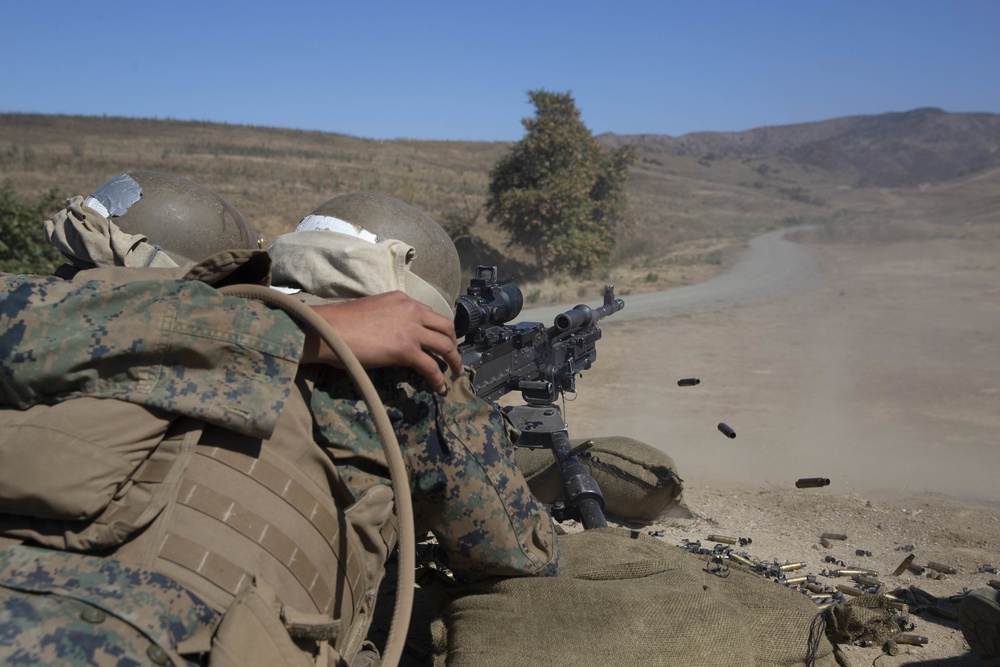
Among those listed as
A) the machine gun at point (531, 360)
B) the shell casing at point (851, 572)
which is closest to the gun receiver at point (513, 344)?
the machine gun at point (531, 360)

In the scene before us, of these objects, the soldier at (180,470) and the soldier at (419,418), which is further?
the soldier at (419,418)

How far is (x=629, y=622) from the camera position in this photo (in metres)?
2.79

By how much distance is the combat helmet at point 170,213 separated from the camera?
3379 mm

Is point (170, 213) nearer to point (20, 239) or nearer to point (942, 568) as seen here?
point (942, 568)

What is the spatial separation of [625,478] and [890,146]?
129 metres

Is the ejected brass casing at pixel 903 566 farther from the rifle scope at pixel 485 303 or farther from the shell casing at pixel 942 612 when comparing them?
the rifle scope at pixel 485 303

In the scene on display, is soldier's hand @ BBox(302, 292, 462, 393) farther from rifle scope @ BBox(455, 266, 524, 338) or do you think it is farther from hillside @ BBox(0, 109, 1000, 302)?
hillside @ BBox(0, 109, 1000, 302)

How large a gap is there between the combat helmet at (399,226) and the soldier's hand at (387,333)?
580mm

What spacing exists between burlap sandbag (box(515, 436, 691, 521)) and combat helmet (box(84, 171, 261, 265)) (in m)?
2.70

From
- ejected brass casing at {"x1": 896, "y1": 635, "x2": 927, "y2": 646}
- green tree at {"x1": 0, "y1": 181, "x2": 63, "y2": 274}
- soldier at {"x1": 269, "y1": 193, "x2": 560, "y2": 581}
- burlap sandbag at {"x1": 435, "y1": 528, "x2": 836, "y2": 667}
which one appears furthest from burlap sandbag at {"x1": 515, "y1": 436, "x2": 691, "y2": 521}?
green tree at {"x1": 0, "y1": 181, "x2": 63, "y2": 274}

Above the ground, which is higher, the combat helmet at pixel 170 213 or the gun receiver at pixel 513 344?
the combat helmet at pixel 170 213

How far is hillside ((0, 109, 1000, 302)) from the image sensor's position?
1132 inches

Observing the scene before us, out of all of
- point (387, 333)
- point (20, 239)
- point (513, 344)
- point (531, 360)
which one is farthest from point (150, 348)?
point (20, 239)

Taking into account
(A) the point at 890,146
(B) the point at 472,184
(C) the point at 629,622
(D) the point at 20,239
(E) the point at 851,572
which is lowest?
(E) the point at 851,572
